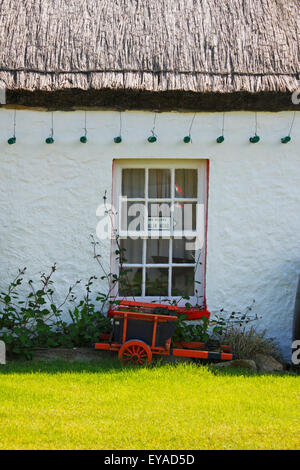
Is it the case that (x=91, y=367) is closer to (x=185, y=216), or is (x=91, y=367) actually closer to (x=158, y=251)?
(x=158, y=251)

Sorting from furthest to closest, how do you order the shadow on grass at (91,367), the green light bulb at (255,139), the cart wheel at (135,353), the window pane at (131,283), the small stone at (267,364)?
the window pane at (131,283)
the green light bulb at (255,139)
the small stone at (267,364)
the cart wheel at (135,353)
the shadow on grass at (91,367)

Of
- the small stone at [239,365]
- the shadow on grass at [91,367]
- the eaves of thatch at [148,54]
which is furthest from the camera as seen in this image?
the eaves of thatch at [148,54]

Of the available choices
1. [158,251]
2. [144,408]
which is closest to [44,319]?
[158,251]

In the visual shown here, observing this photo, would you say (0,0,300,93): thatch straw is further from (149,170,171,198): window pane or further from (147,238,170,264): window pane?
(147,238,170,264): window pane

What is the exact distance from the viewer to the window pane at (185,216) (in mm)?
6465

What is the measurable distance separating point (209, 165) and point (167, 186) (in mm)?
509

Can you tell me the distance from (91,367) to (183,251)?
175 centimetres

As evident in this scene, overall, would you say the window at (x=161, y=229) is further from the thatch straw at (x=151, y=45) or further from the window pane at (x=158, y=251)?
the thatch straw at (x=151, y=45)

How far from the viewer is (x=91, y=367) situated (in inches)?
210

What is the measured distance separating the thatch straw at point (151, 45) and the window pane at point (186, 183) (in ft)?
2.96

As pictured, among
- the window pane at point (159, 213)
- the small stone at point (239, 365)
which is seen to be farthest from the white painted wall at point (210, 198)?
the small stone at point (239, 365)

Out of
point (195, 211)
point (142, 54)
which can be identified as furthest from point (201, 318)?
point (142, 54)

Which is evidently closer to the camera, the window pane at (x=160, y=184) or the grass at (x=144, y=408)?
the grass at (x=144, y=408)

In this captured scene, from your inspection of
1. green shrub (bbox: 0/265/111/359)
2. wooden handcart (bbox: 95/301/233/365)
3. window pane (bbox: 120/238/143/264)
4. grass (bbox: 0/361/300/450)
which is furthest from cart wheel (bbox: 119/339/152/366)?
window pane (bbox: 120/238/143/264)
